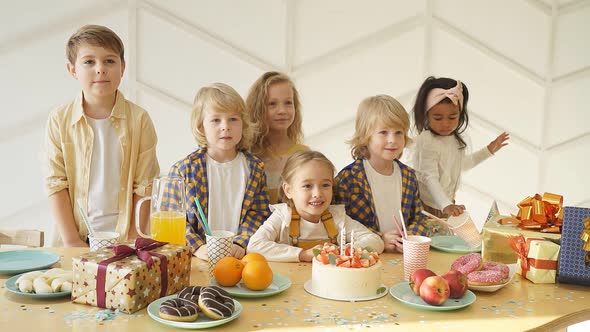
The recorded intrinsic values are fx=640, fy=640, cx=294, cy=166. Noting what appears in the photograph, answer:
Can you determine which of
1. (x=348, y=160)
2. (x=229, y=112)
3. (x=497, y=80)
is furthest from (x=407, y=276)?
(x=497, y=80)

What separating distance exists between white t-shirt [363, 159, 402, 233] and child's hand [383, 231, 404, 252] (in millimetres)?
198

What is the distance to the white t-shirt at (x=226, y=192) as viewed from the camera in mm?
2350

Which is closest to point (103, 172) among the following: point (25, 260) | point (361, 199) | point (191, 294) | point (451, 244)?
point (25, 260)

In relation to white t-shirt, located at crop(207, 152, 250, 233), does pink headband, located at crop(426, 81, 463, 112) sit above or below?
above

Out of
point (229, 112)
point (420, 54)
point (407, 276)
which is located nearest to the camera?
point (407, 276)

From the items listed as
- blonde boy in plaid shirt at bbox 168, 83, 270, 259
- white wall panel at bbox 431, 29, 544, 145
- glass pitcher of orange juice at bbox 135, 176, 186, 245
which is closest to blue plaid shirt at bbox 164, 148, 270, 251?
blonde boy in plaid shirt at bbox 168, 83, 270, 259

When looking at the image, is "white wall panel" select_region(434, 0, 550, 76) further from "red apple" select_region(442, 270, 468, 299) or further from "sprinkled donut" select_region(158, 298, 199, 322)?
"sprinkled donut" select_region(158, 298, 199, 322)

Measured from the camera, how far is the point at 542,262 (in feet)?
6.16

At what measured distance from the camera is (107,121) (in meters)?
2.54

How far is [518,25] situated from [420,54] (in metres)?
0.74

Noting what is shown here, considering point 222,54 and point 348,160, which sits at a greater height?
point 222,54

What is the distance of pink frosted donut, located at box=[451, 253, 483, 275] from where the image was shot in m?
1.84

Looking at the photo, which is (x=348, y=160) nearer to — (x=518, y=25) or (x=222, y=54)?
(x=222, y=54)

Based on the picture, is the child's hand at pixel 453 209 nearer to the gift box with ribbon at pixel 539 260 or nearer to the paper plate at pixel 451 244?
the paper plate at pixel 451 244
